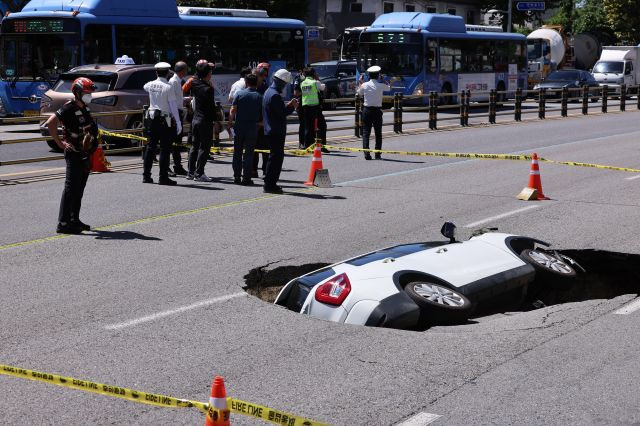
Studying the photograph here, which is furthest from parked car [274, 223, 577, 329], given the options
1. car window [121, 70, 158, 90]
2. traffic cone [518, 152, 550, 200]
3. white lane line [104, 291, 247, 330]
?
car window [121, 70, 158, 90]

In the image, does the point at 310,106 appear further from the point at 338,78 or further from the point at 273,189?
the point at 338,78

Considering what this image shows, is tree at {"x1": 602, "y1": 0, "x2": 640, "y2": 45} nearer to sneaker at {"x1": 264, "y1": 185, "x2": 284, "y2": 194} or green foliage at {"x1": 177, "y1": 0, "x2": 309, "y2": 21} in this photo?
green foliage at {"x1": 177, "y1": 0, "x2": 309, "y2": 21}

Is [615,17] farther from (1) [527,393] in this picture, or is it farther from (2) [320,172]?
(1) [527,393]

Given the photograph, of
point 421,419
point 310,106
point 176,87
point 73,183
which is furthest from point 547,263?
point 310,106

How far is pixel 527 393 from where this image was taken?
6066 mm

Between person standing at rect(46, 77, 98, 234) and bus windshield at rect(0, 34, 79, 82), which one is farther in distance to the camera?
bus windshield at rect(0, 34, 79, 82)

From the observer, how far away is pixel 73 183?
11719 mm

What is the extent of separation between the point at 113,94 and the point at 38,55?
7840 mm

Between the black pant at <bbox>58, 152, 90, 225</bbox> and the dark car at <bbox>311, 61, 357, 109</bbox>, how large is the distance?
29.7 m

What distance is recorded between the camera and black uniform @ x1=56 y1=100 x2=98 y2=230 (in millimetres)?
11633

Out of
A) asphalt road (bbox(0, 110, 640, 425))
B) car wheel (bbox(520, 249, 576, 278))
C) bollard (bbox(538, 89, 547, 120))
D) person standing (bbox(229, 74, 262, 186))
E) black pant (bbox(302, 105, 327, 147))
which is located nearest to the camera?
asphalt road (bbox(0, 110, 640, 425))

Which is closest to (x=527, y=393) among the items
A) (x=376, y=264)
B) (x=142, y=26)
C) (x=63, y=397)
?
(x=376, y=264)

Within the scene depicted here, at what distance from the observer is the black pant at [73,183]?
461 inches

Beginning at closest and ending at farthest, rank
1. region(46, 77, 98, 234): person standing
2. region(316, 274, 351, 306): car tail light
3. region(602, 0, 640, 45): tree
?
region(316, 274, 351, 306): car tail light < region(46, 77, 98, 234): person standing < region(602, 0, 640, 45): tree
